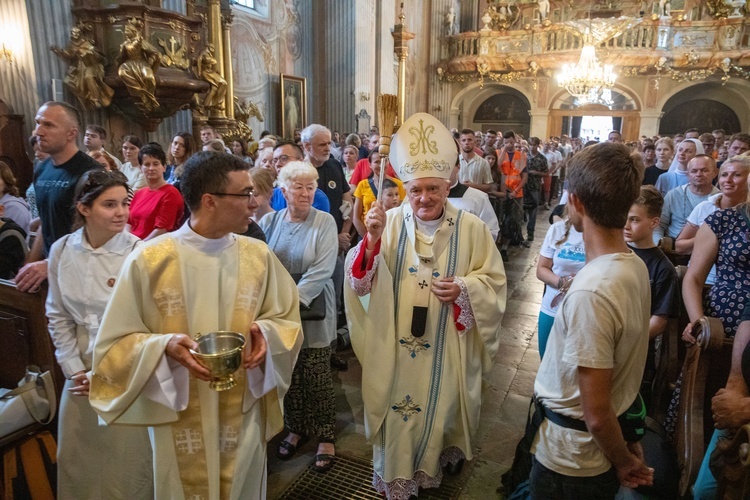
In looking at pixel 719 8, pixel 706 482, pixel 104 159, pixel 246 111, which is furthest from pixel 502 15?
pixel 706 482

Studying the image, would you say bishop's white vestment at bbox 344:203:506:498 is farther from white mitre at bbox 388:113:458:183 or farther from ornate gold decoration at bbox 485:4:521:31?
ornate gold decoration at bbox 485:4:521:31

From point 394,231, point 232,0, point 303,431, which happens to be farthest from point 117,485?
point 232,0

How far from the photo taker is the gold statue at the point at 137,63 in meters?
6.48

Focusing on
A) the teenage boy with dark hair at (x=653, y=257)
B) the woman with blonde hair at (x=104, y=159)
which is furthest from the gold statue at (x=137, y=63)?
the teenage boy with dark hair at (x=653, y=257)

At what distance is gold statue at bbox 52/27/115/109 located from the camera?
6426mm

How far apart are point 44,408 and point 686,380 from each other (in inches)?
117

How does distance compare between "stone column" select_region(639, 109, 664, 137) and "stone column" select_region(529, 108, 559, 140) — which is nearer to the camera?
"stone column" select_region(639, 109, 664, 137)

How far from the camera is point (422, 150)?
2.56 m

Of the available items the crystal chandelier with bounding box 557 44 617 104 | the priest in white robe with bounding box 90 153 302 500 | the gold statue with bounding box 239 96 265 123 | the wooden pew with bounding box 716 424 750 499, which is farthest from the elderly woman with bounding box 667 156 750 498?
the crystal chandelier with bounding box 557 44 617 104

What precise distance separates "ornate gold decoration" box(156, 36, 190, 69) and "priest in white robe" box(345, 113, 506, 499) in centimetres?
568

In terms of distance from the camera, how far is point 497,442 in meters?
3.23

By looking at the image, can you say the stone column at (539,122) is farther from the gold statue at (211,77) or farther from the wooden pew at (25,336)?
the wooden pew at (25,336)

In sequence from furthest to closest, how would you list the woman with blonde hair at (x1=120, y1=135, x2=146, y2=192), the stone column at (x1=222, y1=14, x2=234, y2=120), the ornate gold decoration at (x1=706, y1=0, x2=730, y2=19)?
the ornate gold decoration at (x1=706, y1=0, x2=730, y2=19), the stone column at (x1=222, y1=14, x2=234, y2=120), the woman with blonde hair at (x1=120, y1=135, x2=146, y2=192)

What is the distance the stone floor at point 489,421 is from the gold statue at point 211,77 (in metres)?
6.18
